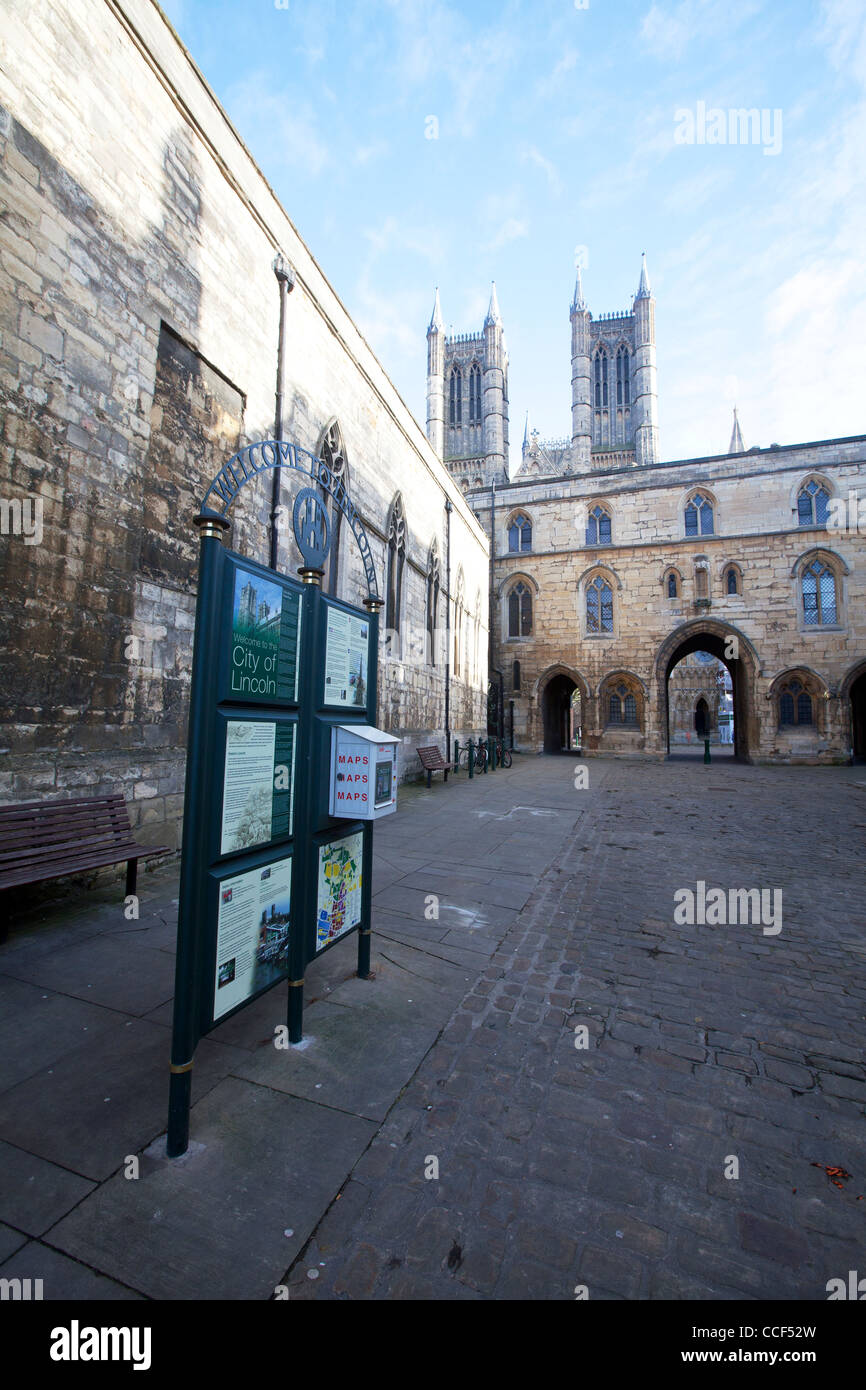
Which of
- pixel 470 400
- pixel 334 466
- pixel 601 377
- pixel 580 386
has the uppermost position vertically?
pixel 601 377

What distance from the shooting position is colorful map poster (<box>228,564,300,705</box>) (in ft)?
8.10

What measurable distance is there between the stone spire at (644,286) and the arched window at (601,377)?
21.3 feet

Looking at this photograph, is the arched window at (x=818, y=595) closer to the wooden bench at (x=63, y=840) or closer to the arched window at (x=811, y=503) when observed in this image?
the arched window at (x=811, y=503)

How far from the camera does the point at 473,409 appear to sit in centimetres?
5044

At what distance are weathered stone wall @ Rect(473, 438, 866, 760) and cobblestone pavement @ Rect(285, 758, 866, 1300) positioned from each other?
785 inches

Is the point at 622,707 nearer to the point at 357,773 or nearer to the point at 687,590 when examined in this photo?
the point at 687,590

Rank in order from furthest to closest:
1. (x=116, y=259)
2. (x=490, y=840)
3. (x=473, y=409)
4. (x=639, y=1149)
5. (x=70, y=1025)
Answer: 1. (x=473, y=409)
2. (x=490, y=840)
3. (x=116, y=259)
4. (x=70, y=1025)
5. (x=639, y=1149)

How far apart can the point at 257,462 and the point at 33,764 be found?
4957 mm

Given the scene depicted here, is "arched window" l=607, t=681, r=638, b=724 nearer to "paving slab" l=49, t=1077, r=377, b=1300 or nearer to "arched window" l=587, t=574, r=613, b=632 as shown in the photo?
"arched window" l=587, t=574, r=613, b=632

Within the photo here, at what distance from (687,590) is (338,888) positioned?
78.4ft

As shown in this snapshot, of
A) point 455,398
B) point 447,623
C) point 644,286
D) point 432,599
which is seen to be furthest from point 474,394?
point 432,599

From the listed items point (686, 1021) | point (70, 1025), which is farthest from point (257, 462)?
point (686, 1021)

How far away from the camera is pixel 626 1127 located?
2.36m

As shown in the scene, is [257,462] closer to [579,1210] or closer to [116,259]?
[116,259]
